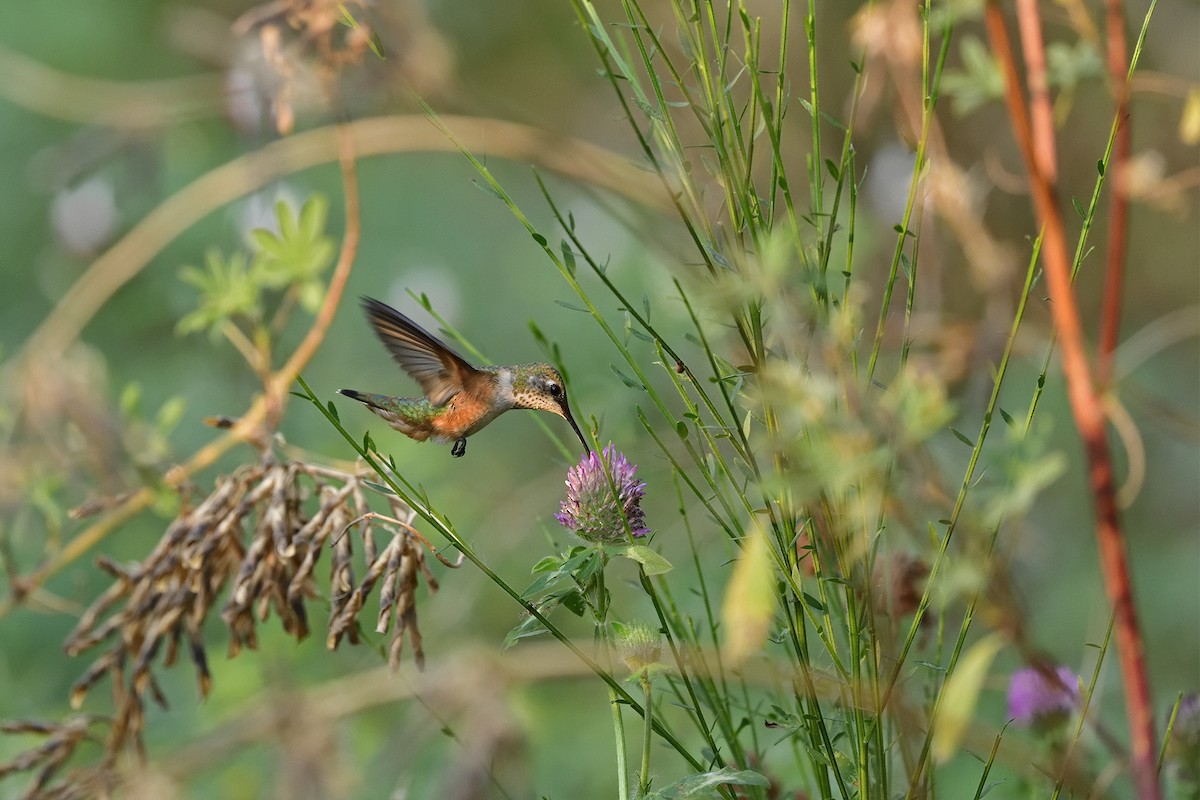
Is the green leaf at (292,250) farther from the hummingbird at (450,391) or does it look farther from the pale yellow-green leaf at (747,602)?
the pale yellow-green leaf at (747,602)

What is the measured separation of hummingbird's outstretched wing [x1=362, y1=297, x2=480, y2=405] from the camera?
3.75 feet

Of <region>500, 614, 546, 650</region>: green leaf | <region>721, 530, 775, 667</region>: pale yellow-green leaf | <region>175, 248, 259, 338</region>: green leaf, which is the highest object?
<region>175, 248, 259, 338</region>: green leaf

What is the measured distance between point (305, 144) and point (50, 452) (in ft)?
1.76

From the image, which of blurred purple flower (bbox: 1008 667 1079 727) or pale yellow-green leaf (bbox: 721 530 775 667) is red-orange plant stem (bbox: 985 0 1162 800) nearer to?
blurred purple flower (bbox: 1008 667 1079 727)

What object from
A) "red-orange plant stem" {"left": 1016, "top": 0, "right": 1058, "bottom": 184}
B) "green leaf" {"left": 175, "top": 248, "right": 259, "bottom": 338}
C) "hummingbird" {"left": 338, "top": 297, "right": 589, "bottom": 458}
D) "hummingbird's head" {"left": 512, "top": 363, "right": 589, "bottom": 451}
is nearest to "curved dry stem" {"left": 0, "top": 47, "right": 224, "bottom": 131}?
"green leaf" {"left": 175, "top": 248, "right": 259, "bottom": 338}

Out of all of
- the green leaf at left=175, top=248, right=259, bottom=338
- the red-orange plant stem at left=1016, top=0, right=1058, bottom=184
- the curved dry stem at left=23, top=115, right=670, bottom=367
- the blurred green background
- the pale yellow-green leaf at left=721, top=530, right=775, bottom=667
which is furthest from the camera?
the blurred green background

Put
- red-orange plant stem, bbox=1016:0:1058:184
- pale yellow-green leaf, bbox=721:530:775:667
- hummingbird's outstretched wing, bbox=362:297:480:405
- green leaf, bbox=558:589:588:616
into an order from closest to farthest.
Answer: pale yellow-green leaf, bbox=721:530:775:667
green leaf, bbox=558:589:588:616
red-orange plant stem, bbox=1016:0:1058:184
hummingbird's outstretched wing, bbox=362:297:480:405

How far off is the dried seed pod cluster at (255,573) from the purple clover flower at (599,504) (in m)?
0.10

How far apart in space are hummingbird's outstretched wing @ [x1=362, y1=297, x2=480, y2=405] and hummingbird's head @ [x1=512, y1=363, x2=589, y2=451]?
65 millimetres

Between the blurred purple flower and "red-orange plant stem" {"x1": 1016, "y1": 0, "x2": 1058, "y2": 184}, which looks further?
the blurred purple flower

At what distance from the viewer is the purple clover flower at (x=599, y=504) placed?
821mm

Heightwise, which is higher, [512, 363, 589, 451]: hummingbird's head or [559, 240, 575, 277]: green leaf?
[512, 363, 589, 451]: hummingbird's head

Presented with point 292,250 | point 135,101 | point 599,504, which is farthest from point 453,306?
point 599,504

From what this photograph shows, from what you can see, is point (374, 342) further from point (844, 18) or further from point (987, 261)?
point (987, 261)
